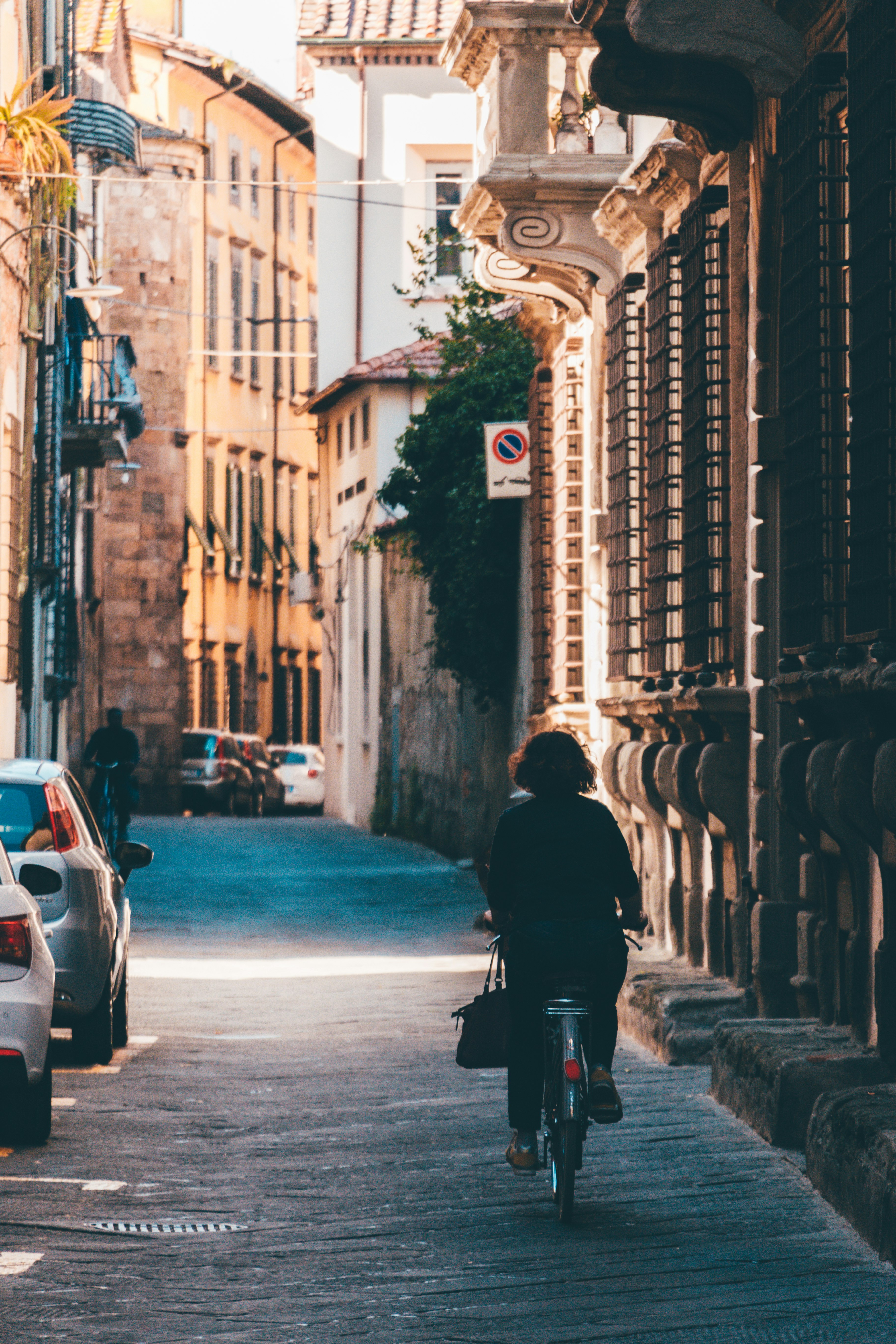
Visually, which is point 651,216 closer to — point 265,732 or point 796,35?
point 796,35

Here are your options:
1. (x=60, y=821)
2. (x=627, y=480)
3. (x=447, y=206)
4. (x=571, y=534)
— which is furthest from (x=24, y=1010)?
(x=447, y=206)

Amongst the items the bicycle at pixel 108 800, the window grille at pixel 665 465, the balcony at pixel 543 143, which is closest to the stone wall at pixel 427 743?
the bicycle at pixel 108 800

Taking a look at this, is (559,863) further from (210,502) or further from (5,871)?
(210,502)

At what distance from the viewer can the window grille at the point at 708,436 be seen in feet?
38.3

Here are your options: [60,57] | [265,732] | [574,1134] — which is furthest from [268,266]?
[574,1134]

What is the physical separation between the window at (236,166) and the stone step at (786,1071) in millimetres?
51573

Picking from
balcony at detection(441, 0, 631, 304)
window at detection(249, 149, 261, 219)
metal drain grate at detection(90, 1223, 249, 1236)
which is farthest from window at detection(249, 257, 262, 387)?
metal drain grate at detection(90, 1223, 249, 1236)

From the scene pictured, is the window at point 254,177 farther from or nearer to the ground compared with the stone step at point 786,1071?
farther from the ground

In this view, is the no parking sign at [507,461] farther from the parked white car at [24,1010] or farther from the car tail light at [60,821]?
the parked white car at [24,1010]

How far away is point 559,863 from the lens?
7.47m

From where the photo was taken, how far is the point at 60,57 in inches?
1199

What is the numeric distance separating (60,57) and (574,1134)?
2586cm

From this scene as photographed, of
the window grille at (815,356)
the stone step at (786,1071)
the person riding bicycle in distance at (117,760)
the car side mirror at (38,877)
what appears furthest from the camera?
the person riding bicycle in distance at (117,760)

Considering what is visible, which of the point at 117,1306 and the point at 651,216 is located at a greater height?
the point at 651,216
